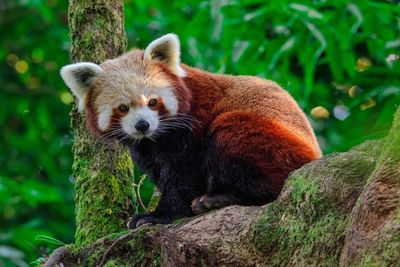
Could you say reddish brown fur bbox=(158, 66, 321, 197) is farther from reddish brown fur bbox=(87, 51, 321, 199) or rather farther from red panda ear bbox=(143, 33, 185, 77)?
red panda ear bbox=(143, 33, 185, 77)

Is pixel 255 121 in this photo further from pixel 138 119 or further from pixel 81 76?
pixel 81 76

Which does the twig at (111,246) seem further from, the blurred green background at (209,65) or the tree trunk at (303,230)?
the blurred green background at (209,65)

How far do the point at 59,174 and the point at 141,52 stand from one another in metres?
7.12

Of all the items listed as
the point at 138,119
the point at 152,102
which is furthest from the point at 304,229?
the point at 152,102

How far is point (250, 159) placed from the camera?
17.1ft

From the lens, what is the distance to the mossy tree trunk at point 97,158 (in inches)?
222

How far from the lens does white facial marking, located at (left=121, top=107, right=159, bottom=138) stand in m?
5.52

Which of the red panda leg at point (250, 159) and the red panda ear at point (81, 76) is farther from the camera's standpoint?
the red panda ear at point (81, 76)

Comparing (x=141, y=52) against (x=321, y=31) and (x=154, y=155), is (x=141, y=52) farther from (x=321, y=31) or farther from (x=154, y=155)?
(x=321, y=31)

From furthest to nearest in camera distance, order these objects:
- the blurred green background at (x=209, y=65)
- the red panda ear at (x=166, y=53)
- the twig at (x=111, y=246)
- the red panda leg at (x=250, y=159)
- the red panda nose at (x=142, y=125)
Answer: the blurred green background at (x=209, y=65) → the red panda ear at (x=166, y=53) → the red panda nose at (x=142, y=125) → the red panda leg at (x=250, y=159) → the twig at (x=111, y=246)

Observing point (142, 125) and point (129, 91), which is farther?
point (129, 91)

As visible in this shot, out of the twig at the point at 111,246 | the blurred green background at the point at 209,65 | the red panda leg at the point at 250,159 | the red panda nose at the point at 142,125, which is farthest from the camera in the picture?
the blurred green background at the point at 209,65

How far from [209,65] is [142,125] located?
205 inches

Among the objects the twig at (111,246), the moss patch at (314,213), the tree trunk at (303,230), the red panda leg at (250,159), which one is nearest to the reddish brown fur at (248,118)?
the red panda leg at (250,159)
